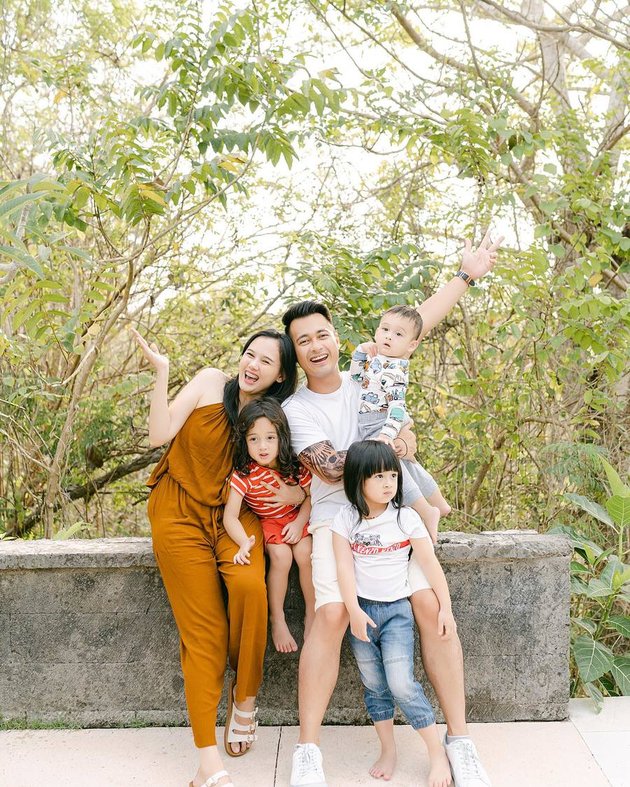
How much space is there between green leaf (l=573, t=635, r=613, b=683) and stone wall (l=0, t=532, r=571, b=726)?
Result: 3.8 inches

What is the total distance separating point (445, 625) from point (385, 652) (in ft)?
0.75

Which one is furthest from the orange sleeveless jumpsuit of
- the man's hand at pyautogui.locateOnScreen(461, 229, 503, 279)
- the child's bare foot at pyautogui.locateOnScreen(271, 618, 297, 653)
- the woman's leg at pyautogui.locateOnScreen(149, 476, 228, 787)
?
the man's hand at pyautogui.locateOnScreen(461, 229, 503, 279)

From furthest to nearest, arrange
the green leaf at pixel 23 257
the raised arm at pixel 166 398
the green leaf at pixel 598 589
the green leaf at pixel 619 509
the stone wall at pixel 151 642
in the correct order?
the green leaf at pixel 619 509
the green leaf at pixel 598 589
the stone wall at pixel 151 642
the raised arm at pixel 166 398
the green leaf at pixel 23 257

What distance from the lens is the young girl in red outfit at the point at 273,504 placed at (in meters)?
2.76

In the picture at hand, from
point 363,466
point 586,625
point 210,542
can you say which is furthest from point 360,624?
point 586,625

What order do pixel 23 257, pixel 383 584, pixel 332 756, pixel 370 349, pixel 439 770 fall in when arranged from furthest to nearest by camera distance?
pixel 370 349 → pixel 332 756 → pixel 383 584 → pixel 439 770 → pixel 23 257

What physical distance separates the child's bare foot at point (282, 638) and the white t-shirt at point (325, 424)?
42cm

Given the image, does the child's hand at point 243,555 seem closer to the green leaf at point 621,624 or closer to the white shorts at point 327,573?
the white shorts at point 327,573

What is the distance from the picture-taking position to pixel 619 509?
3375 mm

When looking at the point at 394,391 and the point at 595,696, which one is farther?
the point at 595,696

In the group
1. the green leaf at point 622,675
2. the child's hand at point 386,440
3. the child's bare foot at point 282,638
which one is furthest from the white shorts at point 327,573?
the green leaf at point 622,675

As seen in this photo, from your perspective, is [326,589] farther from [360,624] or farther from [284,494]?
[284,494]

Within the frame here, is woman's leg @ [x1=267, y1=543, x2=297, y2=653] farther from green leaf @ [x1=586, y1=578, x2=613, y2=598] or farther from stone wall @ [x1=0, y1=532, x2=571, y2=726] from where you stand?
green leaf @ [x1=586, y1=578, x2=613, y2=598]

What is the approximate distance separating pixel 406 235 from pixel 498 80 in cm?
128
